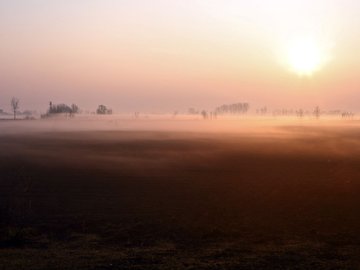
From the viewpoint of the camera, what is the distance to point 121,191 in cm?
3316

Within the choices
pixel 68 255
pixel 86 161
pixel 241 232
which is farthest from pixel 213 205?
pixel 86 161

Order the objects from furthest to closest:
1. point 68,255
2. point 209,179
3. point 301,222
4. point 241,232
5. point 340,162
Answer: point 340,162 → point 209,179 → point 301,222 → point 241,232 → point 68,255

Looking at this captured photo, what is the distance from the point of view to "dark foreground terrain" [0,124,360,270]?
1731cm

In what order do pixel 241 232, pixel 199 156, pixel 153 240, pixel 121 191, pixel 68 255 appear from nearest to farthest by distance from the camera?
pixel 68 255, pixel 153 240, pixel 241 232, pixel 121 191, pixel 199 156

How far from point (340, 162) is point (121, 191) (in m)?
25.2

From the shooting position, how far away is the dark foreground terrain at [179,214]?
1731cm

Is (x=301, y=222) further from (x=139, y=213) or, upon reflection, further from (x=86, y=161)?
(x=86, y=161)

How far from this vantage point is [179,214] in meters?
26.0

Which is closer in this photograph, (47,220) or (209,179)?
(47,220)

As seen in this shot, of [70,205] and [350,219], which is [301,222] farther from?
[70,205]

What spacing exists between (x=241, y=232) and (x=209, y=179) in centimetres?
1619

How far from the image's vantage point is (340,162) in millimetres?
48906

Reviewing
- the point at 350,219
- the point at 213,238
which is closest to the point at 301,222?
the point at 350,219

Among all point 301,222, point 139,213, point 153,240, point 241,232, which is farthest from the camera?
point 139,213
